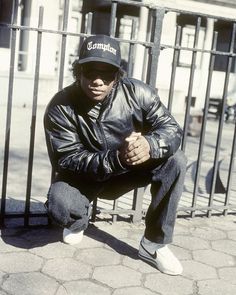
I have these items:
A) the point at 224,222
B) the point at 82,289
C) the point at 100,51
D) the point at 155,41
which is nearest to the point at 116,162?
the point at 100,51

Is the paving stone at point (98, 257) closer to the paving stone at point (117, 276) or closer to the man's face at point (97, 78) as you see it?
the paving stone at point (117, 276)

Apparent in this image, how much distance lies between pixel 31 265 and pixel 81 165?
77cm

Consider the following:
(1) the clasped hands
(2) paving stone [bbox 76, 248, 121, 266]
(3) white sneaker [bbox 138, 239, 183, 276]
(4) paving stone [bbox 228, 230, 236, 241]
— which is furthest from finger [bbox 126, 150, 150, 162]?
(4) paving stone [bbox 228, 230, 236, 241]

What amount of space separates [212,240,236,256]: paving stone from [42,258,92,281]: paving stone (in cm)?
110

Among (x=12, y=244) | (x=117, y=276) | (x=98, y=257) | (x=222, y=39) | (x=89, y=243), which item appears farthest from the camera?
(x=222, y=39)

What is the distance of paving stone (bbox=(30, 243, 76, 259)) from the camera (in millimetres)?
3164

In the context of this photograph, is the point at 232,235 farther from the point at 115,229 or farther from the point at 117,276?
the point at 117,276

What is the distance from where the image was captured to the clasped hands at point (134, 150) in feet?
8.75

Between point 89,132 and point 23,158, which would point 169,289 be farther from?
point 23,158

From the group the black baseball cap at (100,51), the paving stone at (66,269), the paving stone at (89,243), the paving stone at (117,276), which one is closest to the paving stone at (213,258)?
the paving stone at (117,276)

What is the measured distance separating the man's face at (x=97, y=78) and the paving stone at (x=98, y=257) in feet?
3.66

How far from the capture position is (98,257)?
3.18 m

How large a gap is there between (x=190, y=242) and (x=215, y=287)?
0.71 metres

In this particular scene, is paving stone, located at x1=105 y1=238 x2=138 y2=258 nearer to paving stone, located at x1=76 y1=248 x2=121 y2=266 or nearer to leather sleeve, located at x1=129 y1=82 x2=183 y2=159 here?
paving stone, located at x1=76 y1=248 x2=121 y2=266
